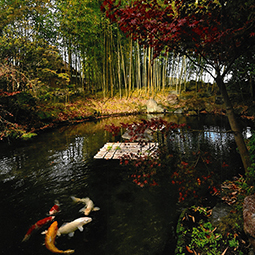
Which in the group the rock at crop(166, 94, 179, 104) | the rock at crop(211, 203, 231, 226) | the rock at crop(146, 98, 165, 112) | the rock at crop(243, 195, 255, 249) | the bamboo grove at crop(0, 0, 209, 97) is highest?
the bamboo grove at crop(0, 0, 209, 97)

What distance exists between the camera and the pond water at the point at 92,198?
2.35 meters

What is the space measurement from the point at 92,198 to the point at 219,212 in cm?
232

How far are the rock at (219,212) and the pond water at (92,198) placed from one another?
573 millimetres

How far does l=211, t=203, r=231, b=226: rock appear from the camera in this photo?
8.30 ft

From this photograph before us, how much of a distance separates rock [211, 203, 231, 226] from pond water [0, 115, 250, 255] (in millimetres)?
573

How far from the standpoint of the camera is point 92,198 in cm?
346

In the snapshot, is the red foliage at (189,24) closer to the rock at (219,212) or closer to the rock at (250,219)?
the rock at (250,219)

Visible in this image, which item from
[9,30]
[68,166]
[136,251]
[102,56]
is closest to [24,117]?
[9,30]

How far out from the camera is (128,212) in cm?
297

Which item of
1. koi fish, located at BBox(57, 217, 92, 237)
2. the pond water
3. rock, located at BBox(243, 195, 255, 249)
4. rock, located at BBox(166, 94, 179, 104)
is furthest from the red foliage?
rock, located at BBox(166, 94, 179, 104)

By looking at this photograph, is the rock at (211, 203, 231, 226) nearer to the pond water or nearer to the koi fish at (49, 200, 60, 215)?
the pond water

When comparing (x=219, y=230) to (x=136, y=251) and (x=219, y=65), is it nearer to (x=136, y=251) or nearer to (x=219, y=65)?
(x=136, y=251)

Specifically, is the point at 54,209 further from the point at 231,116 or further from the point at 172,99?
the point at 172,99

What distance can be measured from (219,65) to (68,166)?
4615mm
